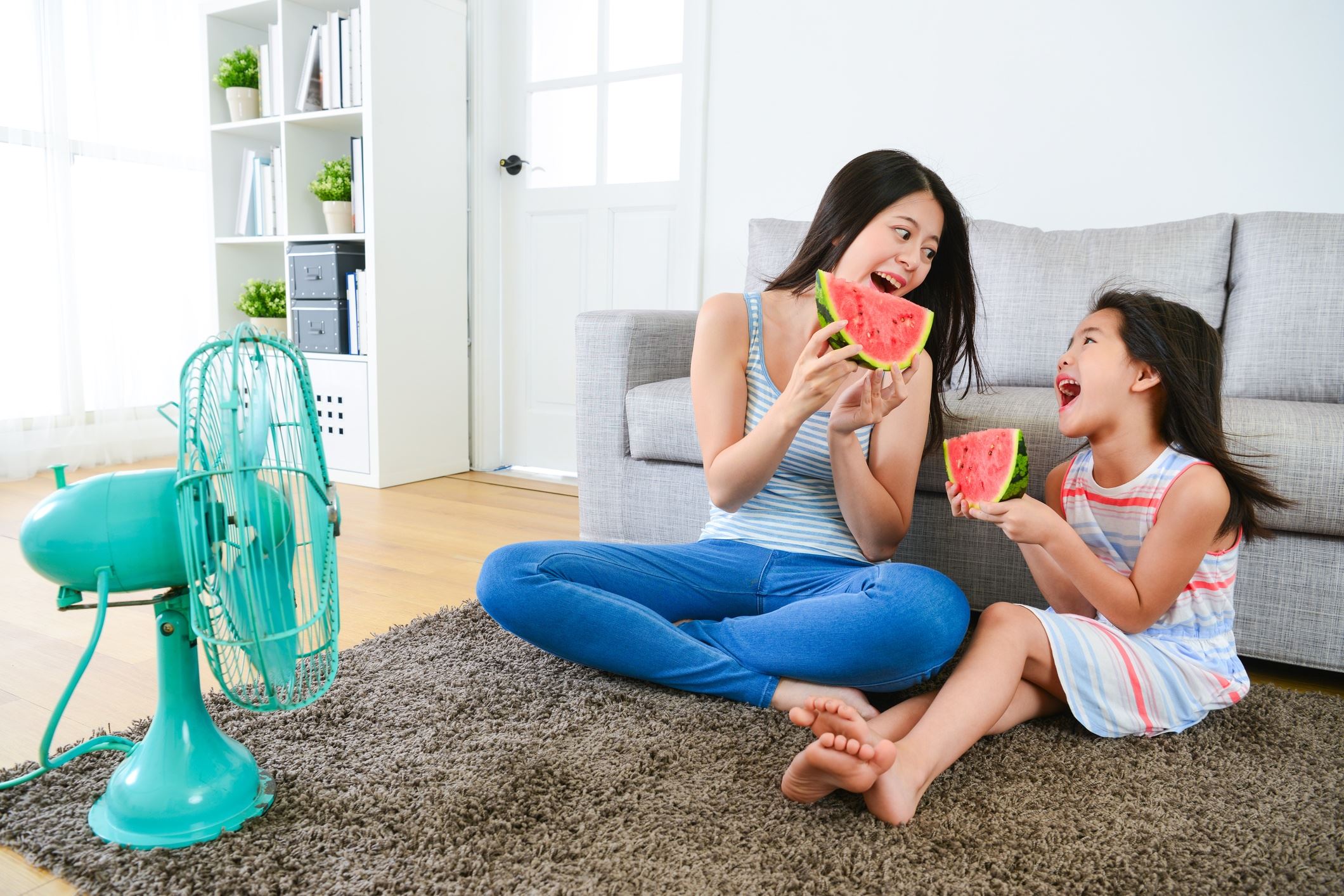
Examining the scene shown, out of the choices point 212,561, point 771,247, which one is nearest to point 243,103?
point 771,247

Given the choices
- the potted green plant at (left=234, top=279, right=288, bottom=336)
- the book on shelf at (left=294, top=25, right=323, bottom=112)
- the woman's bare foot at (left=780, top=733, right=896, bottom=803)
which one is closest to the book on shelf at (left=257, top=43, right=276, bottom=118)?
the book on shelf at (left=294, top=25, right=323, bottom=112)

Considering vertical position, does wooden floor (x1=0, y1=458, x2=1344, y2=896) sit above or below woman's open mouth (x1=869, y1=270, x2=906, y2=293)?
below

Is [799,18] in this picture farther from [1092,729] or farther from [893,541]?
[1092,729]

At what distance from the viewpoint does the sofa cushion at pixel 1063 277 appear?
7.62ft

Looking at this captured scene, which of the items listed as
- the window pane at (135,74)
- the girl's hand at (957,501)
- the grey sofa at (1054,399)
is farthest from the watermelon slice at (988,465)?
the window pane at (135,74)

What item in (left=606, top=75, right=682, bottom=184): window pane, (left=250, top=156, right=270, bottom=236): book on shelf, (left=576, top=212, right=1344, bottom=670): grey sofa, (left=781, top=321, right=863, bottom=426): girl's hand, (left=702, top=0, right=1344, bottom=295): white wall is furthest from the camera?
(left=250, top=156, right=270, bottom=236): book on shelf

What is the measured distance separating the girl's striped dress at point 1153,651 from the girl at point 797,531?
186mm

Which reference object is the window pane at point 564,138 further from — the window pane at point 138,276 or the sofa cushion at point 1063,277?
the sofa cushion at point 1063,277

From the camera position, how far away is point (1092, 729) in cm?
141

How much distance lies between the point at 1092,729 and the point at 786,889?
670 millimetres

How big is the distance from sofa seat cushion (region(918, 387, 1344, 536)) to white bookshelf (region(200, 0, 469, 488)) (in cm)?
230

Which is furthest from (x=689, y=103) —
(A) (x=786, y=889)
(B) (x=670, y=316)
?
(A) (x=786, y=889)

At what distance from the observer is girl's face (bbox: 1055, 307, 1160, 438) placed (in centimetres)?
147

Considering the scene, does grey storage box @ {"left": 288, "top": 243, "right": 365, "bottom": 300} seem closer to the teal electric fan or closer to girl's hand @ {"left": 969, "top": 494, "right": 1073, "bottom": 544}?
the teal electric fan
